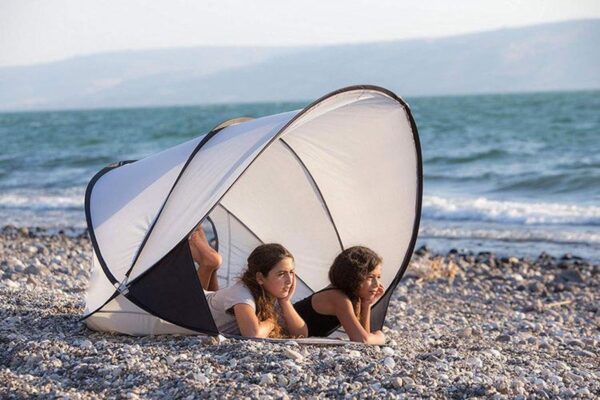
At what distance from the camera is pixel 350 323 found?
6664 mm

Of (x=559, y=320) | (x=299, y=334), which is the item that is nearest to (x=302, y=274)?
(x=299, y=334)

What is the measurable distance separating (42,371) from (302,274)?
3.23m

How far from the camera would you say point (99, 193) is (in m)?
7.09

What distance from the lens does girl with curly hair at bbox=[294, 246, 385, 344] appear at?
666 centimetres

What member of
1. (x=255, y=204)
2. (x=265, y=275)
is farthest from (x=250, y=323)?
(x=255, y=204)

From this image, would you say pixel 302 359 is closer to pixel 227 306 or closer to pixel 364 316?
pixel 227 306

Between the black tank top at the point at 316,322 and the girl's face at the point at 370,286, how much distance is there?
0.39 m

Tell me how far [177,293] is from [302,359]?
1160 mm

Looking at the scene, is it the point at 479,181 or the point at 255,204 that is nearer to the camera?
the point at 255,204

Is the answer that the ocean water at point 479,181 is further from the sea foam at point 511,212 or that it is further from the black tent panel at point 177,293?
the black tent panel at point 177,293

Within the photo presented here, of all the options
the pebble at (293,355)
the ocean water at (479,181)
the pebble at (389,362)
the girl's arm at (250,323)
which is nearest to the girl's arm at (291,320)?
the girl's arm at (250,323)

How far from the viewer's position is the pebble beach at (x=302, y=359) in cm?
522

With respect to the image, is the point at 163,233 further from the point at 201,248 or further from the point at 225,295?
the point at 201,248

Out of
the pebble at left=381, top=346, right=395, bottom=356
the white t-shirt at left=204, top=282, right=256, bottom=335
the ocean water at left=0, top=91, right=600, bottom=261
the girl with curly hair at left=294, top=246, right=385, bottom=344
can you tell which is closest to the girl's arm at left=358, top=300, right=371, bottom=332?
the girl with curly hair at left=294, top=246, right=385, bottom=344
